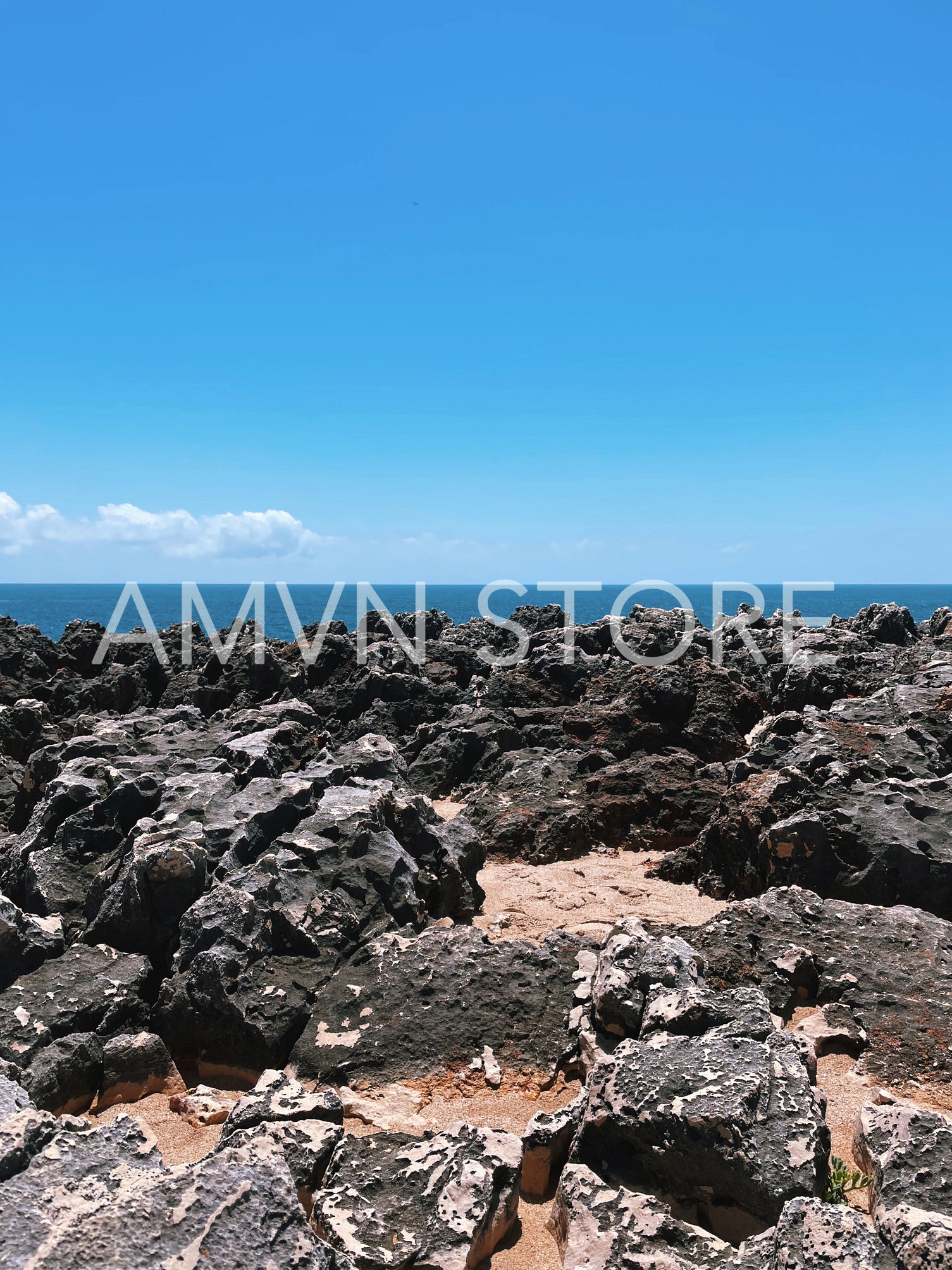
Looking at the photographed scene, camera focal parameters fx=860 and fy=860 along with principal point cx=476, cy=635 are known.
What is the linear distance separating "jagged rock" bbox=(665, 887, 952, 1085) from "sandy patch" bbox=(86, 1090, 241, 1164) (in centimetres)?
315

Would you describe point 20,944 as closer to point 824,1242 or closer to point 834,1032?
point 824,1242

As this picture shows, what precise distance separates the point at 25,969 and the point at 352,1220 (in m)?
3.29

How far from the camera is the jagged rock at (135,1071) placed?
5.14 meters

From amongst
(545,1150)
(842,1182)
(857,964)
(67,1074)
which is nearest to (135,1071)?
(67,1074)

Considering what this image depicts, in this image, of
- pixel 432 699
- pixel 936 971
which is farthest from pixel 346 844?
pixel 432 699

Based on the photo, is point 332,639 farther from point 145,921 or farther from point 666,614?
point 145,921

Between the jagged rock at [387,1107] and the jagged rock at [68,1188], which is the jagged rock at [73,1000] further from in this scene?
the jagged rock at [68,1188]

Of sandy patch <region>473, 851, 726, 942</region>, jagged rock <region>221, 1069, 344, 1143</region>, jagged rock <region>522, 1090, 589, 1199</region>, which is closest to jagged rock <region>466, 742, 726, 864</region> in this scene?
sandy patch <region>473, 851, 726, 942</region>

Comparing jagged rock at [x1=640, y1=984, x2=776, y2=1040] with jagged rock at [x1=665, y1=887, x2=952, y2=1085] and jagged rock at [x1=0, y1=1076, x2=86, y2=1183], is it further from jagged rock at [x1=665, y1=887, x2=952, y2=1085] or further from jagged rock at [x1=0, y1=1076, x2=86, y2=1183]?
jagged rock at [x1=0, y1=1076, x2=86, y2=1183]

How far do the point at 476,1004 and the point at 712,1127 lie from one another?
2.01 m

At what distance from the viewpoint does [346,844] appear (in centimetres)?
663

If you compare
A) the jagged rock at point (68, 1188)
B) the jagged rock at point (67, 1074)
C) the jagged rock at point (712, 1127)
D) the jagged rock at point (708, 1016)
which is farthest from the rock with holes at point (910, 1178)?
the jagged rock at point (67, 1074)

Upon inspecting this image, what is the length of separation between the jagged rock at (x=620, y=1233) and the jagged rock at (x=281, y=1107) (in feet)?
3.84

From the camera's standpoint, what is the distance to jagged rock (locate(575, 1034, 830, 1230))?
3637 mm
